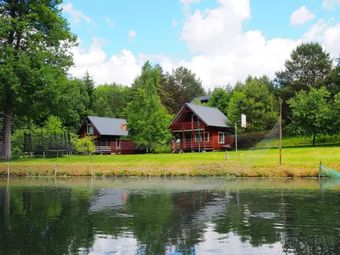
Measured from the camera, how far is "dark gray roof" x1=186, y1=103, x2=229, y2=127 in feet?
209

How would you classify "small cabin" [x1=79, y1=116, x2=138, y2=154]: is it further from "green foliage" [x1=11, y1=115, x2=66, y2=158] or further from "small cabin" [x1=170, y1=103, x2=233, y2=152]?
"small cabin" [x1=170, y1=103, x2=233, y2=152]

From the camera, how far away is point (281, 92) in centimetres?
7788

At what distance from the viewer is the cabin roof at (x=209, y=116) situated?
63.7 meters

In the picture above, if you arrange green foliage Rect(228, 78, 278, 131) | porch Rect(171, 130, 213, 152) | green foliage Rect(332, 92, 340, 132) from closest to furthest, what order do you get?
green foliage Rect(332, 92, 340, 132) < green foliage Rect(228, 78, 278, 131) < porch Rect(171, 130, 213, 152)

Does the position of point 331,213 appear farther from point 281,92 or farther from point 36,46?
point 281,92

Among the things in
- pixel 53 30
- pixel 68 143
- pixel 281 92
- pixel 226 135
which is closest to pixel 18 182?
pixel 53 30

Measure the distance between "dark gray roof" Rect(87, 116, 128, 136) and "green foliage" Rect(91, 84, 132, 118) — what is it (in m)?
2.32

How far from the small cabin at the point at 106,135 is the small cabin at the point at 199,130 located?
30.5 ft

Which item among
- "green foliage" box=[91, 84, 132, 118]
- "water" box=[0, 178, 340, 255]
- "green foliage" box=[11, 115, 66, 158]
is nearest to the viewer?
"water" box=[0, 178, 340, 255]

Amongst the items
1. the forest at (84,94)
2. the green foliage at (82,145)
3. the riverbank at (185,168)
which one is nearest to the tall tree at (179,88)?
the forest at (84,94)

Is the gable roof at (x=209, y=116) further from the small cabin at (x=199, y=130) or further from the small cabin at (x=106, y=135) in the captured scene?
the small cabin at (x=106, y=135)

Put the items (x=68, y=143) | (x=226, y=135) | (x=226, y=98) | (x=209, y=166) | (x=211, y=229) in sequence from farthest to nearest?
(x=226, y=98)
(x=226, y=135)
(x=68, y=143)
(x=209, y=166)
(x=211, y=229)

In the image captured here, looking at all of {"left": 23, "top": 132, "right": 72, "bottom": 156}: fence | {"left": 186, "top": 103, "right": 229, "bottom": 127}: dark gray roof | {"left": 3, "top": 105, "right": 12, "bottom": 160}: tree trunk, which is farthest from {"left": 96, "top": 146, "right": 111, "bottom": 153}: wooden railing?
{"left": 3, "top": 105, "right": 12, "bottom": 160}: tree trunk

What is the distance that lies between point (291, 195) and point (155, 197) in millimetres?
6596
